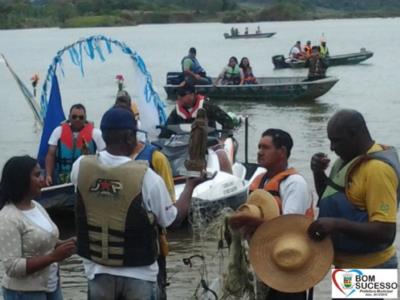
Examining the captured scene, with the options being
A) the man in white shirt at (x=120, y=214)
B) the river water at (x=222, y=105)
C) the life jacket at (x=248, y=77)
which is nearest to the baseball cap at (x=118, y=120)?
the man in white shirt at (x=120, y=214)

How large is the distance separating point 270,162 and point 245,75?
2018 cm

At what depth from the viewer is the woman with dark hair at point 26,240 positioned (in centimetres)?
454

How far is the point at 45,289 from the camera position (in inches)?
186

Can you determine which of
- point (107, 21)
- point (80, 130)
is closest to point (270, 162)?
point (80, 130)

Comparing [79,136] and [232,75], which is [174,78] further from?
[79,136]

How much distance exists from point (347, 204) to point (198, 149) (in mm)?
1417

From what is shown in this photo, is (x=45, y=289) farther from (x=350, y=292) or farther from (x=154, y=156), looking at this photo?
(x=350, y=292)

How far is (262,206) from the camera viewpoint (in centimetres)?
479

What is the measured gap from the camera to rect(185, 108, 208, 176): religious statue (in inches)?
210

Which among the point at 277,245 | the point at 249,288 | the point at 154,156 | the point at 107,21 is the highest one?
the point at 154,156

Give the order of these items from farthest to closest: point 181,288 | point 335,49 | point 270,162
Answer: point 335,49 → point 181,288 → point 270,162

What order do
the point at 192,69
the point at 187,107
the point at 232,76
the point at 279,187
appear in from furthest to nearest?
the point at 232,76
the point at 192,69
the point at 187,107
the point at 279,187

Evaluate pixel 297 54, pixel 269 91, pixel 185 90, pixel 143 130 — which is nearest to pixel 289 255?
pixel 185 90

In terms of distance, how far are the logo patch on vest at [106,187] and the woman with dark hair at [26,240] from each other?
12.3 inches
